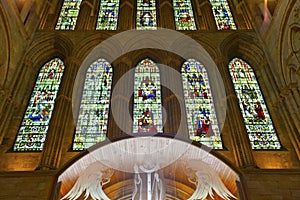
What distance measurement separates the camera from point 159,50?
12820 mm

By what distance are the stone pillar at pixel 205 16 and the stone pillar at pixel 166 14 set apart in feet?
3.99

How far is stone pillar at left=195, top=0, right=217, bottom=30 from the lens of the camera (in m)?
13.8

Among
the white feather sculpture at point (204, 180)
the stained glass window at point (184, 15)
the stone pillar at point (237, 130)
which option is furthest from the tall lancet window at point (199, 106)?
the stained glass window at point (184, 15)

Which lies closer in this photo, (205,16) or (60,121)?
(60,121)

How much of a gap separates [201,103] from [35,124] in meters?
5.60

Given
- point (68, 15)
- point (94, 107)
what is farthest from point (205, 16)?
point (94, 107)

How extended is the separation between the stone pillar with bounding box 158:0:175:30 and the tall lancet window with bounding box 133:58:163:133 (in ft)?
6.47

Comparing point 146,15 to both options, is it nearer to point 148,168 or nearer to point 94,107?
point 94,107

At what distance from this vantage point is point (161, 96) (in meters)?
11.2

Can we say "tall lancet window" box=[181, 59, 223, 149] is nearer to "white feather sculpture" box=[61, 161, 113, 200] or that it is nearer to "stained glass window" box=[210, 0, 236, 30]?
"stained glass window" box=[210, 0, 236, 30]

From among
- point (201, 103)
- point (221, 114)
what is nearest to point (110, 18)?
point (201, 103)

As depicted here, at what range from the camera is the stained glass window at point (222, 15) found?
13938mm

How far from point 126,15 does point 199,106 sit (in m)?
5.82

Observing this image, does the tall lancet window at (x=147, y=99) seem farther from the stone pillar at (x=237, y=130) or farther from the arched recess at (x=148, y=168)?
the stone pillar at (x=237, y=130)
